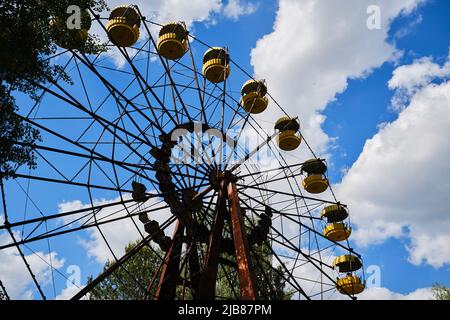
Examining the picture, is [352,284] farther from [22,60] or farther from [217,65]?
[22,60]

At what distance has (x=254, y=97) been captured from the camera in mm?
18516

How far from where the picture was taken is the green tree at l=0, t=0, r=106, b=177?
8376 millimetres

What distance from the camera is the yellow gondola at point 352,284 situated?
17.5m

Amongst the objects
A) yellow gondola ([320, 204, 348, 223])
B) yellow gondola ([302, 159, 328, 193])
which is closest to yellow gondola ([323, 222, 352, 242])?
yellow gondola ([320, 204, 348, 223])

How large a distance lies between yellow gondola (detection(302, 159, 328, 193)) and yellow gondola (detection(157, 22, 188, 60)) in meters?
7.63

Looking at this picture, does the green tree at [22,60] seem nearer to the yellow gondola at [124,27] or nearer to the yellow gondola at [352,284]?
the yellow gondola at [124,27]

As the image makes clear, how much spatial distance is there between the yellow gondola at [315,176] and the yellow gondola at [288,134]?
4.45ft

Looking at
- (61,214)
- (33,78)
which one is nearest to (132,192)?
(61,214)

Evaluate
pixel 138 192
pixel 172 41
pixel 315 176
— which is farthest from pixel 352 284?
pixel 172 41

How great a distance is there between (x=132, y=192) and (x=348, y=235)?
35.0 ft

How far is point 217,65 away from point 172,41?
8.08ft
